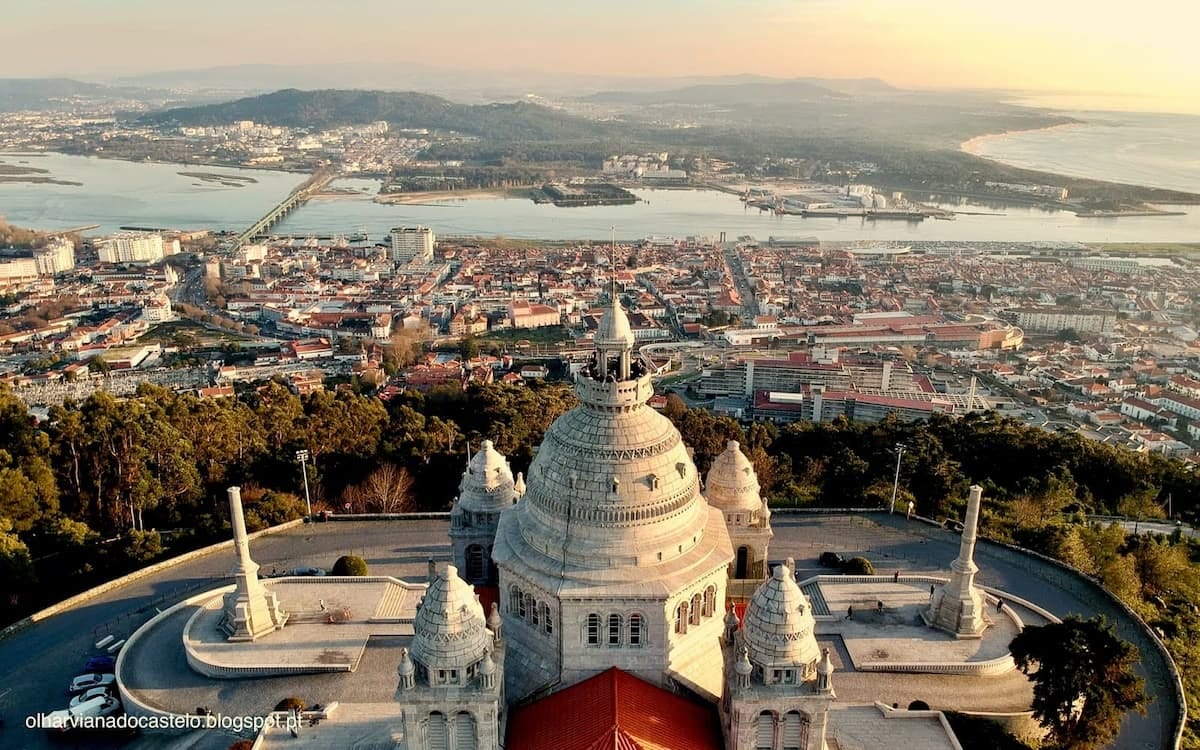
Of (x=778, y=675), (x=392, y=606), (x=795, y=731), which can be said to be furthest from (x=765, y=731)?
(x=392, y=606)

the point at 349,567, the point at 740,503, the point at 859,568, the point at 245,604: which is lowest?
the point at 349,567

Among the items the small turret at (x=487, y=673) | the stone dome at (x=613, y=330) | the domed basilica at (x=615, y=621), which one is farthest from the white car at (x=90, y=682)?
the stone dome at (x=613, y=330)

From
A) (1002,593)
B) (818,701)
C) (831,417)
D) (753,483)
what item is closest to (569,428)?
(818,701)

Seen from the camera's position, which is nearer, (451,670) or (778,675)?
(451,670)

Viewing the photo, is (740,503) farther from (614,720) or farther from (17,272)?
(17,272)

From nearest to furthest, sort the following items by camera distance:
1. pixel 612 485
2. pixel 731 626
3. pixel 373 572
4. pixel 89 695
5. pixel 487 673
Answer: pixel 487 673
pixel 612 485
pixel 731 626
pixel 89 695
pixel 373 572

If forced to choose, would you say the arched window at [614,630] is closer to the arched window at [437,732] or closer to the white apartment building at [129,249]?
the arched window at [437,732]

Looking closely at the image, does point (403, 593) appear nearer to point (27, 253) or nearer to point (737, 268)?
point (737, 268)
